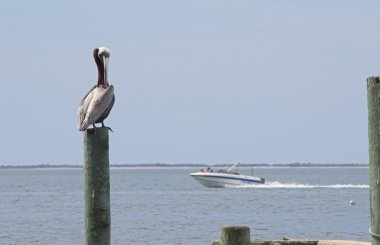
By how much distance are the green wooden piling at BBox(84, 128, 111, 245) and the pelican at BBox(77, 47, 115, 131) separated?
9.0 inches

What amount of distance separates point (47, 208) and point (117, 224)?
22.6 meters

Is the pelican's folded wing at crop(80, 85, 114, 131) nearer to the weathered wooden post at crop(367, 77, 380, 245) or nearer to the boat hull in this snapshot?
the weathered wooden post at crop(367, 77, 380, 245)

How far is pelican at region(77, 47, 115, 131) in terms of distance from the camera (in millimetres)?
9719

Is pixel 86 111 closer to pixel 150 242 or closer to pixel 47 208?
pixel 150 242

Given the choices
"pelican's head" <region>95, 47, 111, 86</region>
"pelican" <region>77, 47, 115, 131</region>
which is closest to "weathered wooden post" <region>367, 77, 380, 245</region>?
"pelican" <region>77, 47, 115, 131</region>

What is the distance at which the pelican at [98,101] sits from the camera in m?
9.72

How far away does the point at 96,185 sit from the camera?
Result: 364 inches

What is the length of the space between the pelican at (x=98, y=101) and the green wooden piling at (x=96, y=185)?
0.23 metres

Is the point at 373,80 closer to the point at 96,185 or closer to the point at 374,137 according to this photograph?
the point at 374,137

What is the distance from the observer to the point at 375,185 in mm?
7973

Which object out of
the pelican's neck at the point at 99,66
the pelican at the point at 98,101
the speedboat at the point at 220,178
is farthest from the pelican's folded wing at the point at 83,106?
the speedboat at the point at 220,178

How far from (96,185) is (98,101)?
3.57 ft

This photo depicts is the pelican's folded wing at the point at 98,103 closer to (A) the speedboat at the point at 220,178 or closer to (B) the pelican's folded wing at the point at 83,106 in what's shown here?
(B) the pelican's folded wing at the point at 83,106

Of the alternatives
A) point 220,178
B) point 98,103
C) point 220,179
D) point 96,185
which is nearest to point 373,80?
point 96,185
